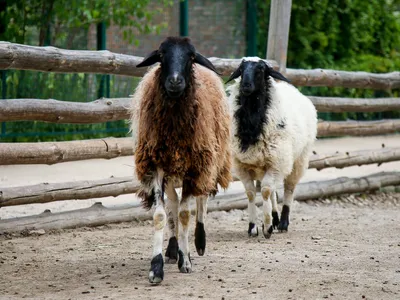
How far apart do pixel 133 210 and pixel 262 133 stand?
183cm

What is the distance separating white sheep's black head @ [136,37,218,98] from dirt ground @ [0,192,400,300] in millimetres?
1551

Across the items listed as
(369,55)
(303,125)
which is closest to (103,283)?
(303,125)

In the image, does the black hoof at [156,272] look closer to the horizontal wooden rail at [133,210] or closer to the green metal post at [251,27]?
the horizontal wooden rail at [133,210]

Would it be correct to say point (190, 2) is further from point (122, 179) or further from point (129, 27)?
point (122, 179)

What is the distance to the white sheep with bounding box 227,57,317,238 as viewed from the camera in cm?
888

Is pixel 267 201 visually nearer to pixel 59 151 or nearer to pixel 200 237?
pixel 200 237

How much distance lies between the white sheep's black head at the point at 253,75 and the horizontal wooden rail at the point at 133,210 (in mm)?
1977

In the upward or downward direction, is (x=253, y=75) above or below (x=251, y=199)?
above

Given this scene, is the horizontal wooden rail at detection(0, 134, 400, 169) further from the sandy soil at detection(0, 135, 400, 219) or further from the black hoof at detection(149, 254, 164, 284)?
the black hoof at detection(149, 254, 164, 284)

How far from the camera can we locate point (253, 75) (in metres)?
8.84

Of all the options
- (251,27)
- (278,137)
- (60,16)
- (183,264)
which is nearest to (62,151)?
(278,137)

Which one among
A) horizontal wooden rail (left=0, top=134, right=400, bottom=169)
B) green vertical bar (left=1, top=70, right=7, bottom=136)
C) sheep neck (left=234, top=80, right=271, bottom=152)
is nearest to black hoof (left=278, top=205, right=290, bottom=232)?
sheep neck (left=234, top=80, right=271, bottom=152)

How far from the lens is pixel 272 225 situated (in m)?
9.09

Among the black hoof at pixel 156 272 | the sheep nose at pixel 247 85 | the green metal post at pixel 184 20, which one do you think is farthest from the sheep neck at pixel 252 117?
the green metal post at pixel 184 20
